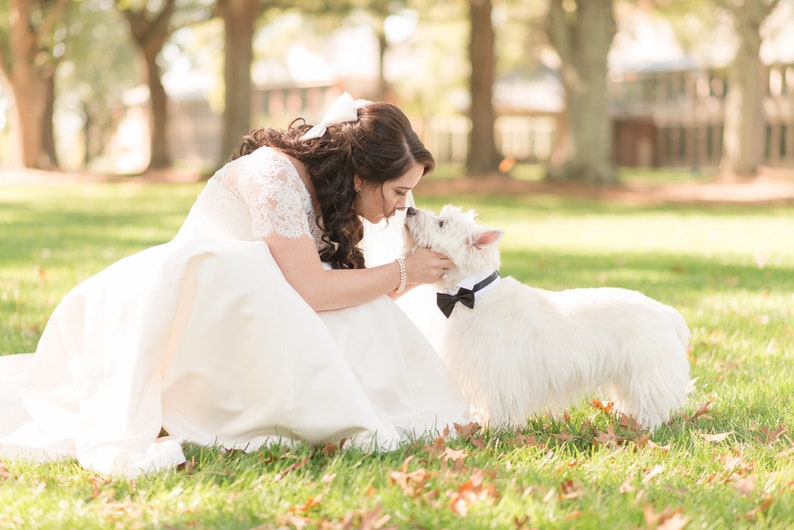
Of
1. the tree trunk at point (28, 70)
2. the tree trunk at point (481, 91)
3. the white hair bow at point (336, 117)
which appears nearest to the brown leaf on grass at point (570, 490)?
the white hair bow at point (336, 117)

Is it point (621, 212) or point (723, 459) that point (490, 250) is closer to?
point (723, 459)

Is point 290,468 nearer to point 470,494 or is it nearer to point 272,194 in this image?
point 470,494

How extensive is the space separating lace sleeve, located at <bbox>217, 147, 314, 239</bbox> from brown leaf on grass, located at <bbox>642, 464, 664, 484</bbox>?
187 cm

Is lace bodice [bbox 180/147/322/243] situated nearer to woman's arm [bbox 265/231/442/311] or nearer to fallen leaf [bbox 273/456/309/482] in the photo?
woman's arm [bbox 265/231/442/311]

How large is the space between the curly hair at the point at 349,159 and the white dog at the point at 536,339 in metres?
0.29

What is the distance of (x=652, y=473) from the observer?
3.78 meters

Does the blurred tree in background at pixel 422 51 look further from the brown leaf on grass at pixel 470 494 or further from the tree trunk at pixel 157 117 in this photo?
the brown leaf on grass at pixel 470 494

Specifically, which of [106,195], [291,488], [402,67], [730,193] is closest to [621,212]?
[730,193]

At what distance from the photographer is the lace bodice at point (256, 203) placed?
4.38 m

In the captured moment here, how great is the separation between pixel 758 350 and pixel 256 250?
12.3ft

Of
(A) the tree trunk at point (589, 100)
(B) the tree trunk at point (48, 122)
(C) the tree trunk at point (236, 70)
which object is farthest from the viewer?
(B) the tree trunk at point (48, 122)

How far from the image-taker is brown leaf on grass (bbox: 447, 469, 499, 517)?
3.29 m

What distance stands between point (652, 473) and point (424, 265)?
1460 mm

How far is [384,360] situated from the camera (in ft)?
14.5
